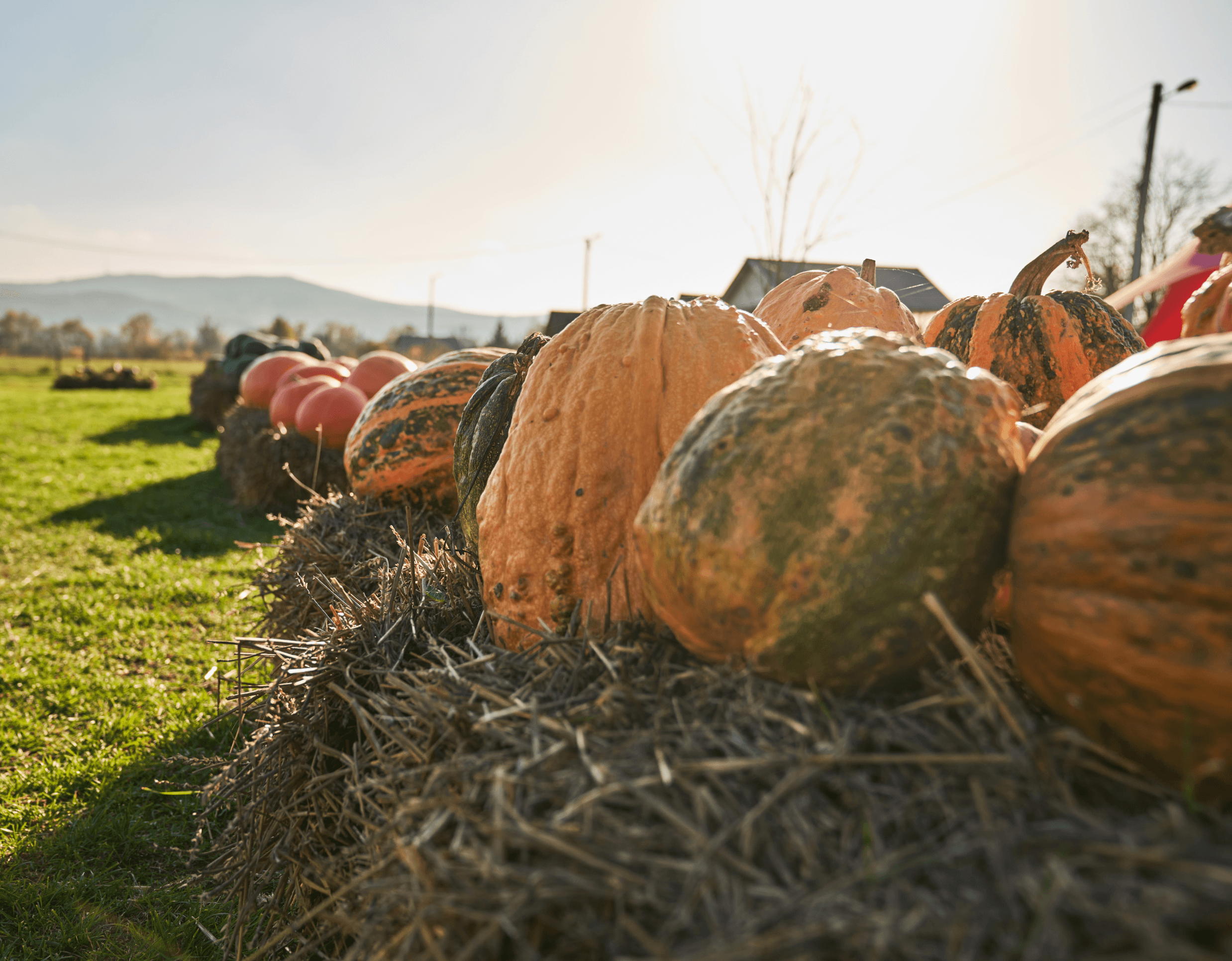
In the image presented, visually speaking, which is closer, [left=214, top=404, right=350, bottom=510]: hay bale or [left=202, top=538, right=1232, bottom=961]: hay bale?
[left=202, top=538, right=1232, bottom=961]: hay bale

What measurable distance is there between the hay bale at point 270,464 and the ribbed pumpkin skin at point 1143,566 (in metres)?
6.28

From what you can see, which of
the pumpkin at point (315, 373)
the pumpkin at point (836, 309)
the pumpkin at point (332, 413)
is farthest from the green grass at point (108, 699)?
the pumpkin at point (836, 309)

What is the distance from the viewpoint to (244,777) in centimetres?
187

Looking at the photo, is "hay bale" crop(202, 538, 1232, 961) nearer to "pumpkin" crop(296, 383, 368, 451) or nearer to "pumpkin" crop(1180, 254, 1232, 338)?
"pumpkin" crop(1180, 254, 1232, 338)

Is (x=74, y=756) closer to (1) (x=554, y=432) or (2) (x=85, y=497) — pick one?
(1) (x=554, y=432)

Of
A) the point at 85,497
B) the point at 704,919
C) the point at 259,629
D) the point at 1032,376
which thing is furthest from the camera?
the point at 85,497

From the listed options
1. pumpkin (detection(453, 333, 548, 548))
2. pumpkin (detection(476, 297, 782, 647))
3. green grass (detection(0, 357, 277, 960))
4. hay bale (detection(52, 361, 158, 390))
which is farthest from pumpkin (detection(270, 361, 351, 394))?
hay bale (detection(52, 361, 158, 390))

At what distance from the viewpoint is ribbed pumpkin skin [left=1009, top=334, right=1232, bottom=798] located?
37.5 inches

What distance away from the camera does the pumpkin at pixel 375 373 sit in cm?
712

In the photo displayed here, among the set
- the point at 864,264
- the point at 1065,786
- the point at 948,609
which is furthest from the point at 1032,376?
the point at 1065,786

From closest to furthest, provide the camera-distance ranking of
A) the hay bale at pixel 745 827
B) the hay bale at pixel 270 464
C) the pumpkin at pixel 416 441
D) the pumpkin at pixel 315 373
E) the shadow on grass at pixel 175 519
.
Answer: the hay bale at pixel 745 827, the pumpkin at pixel 416 441, the shadow on grass at pixel 175 519, the hay bale at pixel 270 464, the pumpkin at pixel 315 373

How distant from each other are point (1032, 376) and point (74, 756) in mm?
4287

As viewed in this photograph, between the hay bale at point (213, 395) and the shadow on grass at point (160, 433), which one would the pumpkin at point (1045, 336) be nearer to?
the shadow on grass at point (160, 433)

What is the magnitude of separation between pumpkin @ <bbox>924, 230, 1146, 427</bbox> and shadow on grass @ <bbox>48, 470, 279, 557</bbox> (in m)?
6.31
